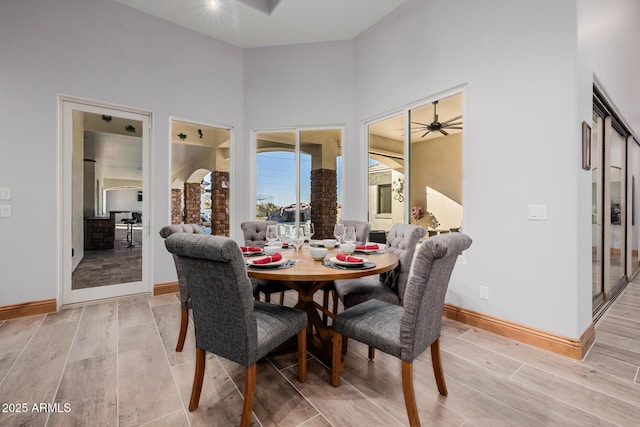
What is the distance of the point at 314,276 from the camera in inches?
61.3

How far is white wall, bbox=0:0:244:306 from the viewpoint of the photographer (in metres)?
2.83

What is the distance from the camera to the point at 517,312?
239 cm

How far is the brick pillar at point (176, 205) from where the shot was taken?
3854 millimetres

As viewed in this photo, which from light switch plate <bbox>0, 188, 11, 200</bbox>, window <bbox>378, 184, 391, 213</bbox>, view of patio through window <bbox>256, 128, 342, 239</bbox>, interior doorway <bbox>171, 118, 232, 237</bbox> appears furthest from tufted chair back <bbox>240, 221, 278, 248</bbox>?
light switch plate <bbox>0, 188, 11, 200</bbox>

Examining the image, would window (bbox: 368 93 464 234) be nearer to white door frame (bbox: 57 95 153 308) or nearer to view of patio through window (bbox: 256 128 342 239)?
view of patio through window (bbox: 256 128 342 239)

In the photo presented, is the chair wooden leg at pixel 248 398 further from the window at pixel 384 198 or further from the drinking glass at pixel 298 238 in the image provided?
the window at pixel 384 198

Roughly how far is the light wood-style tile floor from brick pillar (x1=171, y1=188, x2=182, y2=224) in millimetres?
1709

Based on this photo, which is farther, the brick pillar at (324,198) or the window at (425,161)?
the brick pillar at (324,198)

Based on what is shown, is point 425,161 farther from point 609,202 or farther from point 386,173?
point 609,202

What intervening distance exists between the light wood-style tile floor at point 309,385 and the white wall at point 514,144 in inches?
17.1

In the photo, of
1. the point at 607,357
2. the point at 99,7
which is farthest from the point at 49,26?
the point at 607,357

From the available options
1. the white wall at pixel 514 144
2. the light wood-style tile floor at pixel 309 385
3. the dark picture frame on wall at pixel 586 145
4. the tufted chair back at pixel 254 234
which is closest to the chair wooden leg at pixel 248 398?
the light wood-style tile floor at pixel 309 385

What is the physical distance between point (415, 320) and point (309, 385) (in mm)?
850

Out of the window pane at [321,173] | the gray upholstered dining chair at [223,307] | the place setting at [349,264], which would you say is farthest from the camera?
the window pane at [321,173]
